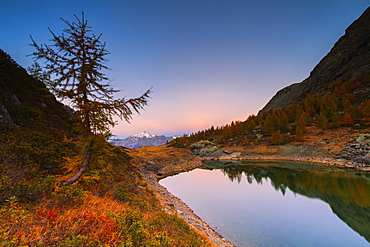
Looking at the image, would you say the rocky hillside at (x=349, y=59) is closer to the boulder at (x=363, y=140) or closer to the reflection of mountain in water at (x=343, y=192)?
the boulder at (x=363, y=140)

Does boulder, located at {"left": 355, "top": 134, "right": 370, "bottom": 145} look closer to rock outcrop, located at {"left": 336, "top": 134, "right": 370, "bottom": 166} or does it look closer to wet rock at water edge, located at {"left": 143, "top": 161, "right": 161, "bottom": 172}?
rock outcrop, located at {"left": 336, "top": 134, "right": 370, "bottom": 166}

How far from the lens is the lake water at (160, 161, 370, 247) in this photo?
11512mm

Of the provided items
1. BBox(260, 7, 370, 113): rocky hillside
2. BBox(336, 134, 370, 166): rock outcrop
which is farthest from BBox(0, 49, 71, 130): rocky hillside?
BBox(260, 7, 370, 113): rocky hillside

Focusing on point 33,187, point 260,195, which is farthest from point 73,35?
point 260,195

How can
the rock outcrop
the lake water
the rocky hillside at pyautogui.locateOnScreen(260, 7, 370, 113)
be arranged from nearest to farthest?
1. the lake water
2. the rock outcrop
3. the rocky hillside at pyautogui.locateOnScreen(260, 7, 370, 113)

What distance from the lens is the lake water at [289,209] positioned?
11.5m

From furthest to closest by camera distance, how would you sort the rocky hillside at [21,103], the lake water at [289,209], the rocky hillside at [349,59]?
the rocky hillside at [349,59]
the lake water at [289,209]
the rocky hillside at [21,103]

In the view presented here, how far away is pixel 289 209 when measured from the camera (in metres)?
16.4

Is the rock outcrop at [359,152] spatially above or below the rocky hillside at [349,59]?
below

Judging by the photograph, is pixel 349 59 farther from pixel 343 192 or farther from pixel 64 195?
pixel 64 195

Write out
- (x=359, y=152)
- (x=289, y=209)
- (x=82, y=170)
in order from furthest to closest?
(x=359, y=152), (x=289, y=209), (x=82, y=170)

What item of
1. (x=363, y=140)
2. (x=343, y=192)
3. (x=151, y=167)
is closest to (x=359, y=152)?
(x=363, y=140)

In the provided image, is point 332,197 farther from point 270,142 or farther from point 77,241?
point 270,142

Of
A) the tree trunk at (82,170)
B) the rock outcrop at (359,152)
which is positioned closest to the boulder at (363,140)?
the rock outcrop at (359,152)
